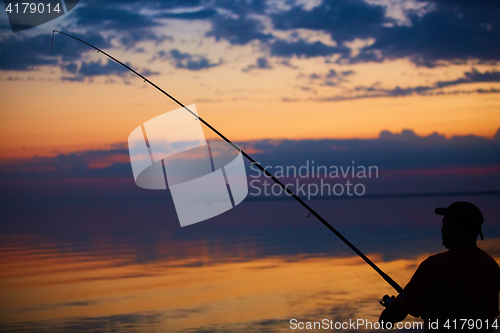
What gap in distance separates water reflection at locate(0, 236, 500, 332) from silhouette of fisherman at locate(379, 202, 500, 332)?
3.13 m

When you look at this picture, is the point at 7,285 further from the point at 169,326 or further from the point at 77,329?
the point at 169,326

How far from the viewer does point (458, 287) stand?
6.84ft

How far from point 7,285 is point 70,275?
0.85 metres

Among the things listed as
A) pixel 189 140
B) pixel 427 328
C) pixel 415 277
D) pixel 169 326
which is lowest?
pixel 169 326

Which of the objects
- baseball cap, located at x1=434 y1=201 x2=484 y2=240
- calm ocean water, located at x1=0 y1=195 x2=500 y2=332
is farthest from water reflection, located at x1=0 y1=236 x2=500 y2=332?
baseball cap, located at x1=434 y1=201 x2=484 y2=240

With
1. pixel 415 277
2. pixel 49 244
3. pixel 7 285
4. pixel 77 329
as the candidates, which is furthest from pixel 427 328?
pixel 49 244

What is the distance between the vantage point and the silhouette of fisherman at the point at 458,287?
2.09 metres

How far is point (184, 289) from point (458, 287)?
5.01 meters

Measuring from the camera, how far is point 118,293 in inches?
257

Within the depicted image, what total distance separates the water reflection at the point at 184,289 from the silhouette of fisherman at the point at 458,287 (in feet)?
10.3

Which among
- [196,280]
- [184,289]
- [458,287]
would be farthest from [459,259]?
[196,280]

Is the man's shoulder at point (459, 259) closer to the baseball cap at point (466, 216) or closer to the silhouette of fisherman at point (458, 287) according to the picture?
the silhouette of fisherman at point (458, 287)

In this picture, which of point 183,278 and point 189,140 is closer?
point 183,278

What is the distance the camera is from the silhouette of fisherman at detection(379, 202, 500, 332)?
2088mm
